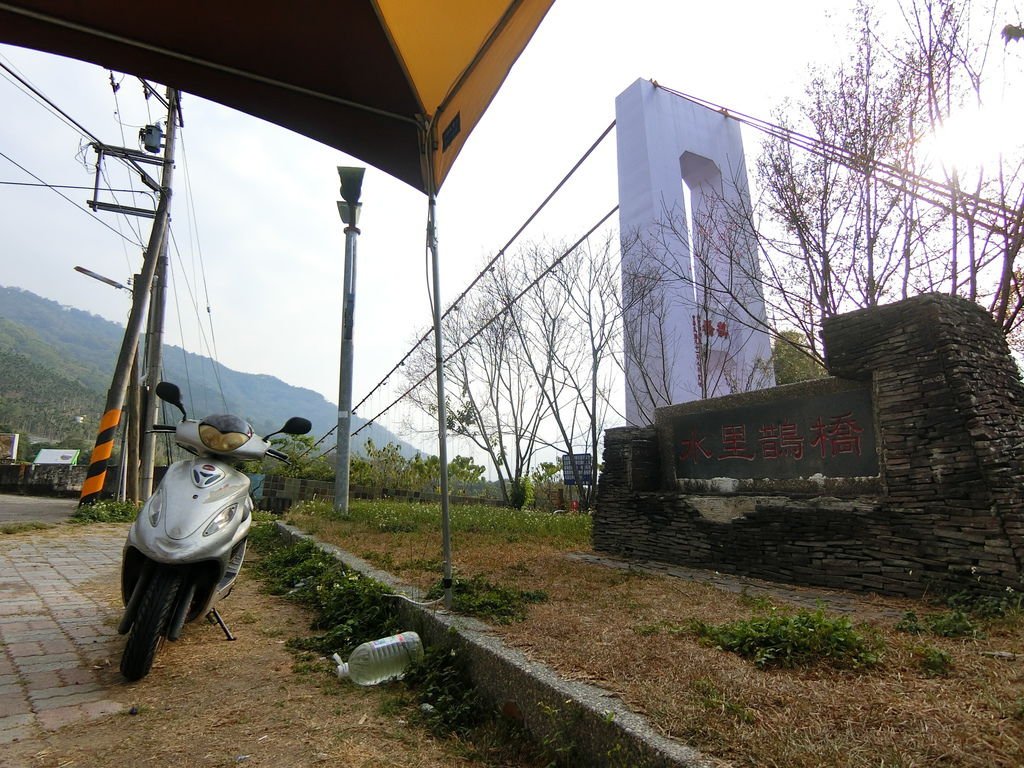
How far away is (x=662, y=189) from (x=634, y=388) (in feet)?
13.8

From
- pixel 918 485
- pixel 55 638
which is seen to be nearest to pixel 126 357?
pixel 55 638

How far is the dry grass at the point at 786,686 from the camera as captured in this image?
126 centimetres

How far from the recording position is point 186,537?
7.29 ft

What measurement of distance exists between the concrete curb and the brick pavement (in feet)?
4.12

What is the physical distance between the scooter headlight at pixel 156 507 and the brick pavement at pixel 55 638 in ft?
2.06

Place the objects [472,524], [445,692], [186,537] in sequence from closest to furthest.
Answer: [445,692] → [186,537] → [472,524]

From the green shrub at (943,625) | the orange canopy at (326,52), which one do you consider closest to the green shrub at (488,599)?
the green shrub at (943,625)

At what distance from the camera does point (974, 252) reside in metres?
4.64

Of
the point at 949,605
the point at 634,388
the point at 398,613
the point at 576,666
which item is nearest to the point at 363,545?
the point at 398,613

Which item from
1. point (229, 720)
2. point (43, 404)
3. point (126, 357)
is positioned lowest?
point (229, 720)

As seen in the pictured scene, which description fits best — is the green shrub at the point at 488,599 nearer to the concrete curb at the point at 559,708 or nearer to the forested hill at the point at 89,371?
the concrete curb at the point at 559,708

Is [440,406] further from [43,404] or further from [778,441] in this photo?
[43,404]

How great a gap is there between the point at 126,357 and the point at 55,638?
708cm

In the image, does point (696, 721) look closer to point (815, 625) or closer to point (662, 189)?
point (815, 625)
